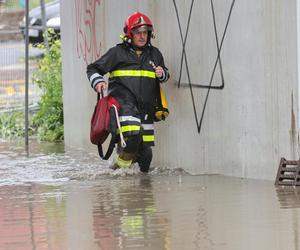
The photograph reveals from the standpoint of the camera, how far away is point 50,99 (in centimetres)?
1670

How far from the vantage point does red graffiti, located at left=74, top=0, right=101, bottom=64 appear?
13383 millimetres

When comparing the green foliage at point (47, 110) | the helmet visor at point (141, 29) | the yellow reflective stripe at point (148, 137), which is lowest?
the yellow reflective stripe at point (148, 137)

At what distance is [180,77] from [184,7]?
0.80 meters

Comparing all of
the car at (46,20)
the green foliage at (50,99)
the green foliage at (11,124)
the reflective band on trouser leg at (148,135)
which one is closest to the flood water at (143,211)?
the reflective band on trouser leg at (148,135)

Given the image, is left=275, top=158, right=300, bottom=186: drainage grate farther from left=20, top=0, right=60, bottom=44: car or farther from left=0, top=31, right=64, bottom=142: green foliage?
left=20, top=0, right=60, bottom=44: car

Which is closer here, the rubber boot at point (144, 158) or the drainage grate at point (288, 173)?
the drainage grate at point (288, 173)

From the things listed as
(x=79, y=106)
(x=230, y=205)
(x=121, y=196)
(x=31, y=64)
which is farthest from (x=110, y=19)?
(x=31, y=64)

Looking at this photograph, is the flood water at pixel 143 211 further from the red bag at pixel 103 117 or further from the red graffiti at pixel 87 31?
the red graffiti at pixel 87 31

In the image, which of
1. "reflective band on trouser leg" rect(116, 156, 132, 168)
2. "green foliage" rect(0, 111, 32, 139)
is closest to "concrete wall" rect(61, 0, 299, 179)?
"reflective band on trouser leg" rect(116, 156, 132, 168)

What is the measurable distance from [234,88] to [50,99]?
7.53 meters

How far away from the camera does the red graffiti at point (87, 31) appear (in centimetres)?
1338

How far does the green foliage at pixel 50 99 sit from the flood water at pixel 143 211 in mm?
5110

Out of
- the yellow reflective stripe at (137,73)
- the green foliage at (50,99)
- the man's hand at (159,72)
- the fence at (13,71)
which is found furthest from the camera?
the fence at (13,71)

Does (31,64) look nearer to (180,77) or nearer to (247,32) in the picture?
(180,77)
